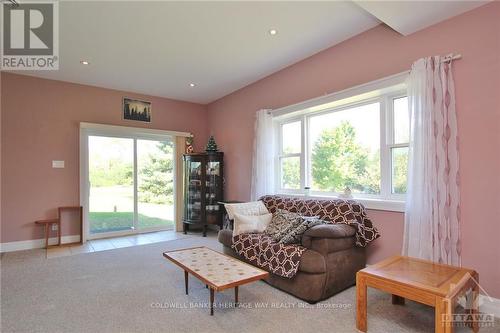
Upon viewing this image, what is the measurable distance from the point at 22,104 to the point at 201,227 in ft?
12.4

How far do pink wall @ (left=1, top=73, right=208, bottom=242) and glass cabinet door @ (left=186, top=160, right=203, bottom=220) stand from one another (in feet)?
5.64

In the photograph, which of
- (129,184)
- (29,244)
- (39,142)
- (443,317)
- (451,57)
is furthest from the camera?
(129,184)

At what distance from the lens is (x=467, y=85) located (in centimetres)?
237

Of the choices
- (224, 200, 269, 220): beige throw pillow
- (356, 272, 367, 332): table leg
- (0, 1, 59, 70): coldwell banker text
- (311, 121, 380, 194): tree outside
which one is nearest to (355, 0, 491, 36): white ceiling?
(311, 121, 380, 194): tree outside

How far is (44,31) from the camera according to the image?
9.81 feet

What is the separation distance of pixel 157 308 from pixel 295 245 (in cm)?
138

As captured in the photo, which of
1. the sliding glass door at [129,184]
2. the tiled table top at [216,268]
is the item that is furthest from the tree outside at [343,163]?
the sliding glass door at [129,184]

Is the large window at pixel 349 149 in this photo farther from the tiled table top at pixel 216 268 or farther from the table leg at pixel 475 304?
the tiled table top at pixel 216 268

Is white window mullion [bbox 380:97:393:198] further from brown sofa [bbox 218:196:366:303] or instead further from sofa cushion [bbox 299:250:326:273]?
sofa cushion [bbox 299:250:326:273]

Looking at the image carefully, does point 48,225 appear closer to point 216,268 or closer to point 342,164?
point 216,268

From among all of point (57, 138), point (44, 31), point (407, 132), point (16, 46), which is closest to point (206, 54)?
point (44, 31)

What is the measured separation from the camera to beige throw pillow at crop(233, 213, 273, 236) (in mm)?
3283

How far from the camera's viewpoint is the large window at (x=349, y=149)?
3.04 meters

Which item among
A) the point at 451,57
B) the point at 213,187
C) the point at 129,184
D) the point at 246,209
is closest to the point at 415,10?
the point at 451,57
